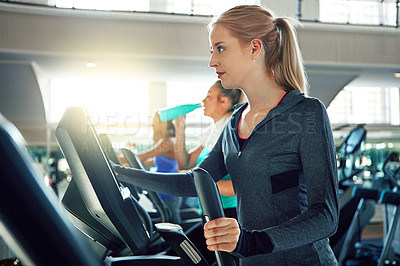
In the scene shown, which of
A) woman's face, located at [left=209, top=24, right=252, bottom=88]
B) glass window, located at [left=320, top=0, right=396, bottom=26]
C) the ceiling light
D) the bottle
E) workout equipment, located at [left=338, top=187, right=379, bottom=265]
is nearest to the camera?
woman's face, located at [left=209, top=24, right=252, bottom=88]

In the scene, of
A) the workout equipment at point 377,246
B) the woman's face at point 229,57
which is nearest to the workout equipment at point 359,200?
the workout equipment at point 377,246

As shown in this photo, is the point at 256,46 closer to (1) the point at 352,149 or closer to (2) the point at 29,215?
(2) the point at 29,215

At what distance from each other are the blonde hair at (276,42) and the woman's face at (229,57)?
0.10 ft

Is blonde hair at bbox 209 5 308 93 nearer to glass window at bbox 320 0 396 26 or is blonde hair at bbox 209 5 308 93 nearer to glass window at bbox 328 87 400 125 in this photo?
glass window at bbox 320 0 396 26

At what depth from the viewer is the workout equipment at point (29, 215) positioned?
0.23 meters

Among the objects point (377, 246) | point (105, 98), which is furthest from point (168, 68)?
point (377, 246)

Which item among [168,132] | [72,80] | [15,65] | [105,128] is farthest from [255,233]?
[72,80]

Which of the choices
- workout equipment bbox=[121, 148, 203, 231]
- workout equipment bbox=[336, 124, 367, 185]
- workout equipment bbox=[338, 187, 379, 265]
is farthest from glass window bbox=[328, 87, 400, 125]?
workout equipment bbox=[121, 148, 203, 231]

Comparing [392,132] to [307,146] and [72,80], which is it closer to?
[72,80]

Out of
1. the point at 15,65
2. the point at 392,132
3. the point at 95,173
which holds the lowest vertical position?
the point at 392,132

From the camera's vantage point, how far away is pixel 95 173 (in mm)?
634

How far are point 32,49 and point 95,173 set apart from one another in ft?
16.0

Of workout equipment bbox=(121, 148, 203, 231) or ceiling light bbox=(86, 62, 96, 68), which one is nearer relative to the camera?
workout equipment bbox=(121, 148, 203, 231)

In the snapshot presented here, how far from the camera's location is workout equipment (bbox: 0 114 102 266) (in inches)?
9.2
